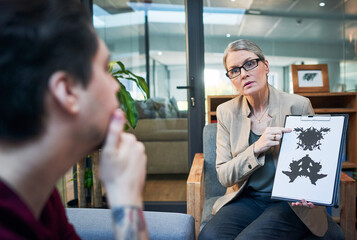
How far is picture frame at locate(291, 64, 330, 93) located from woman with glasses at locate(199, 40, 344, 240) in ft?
3.93

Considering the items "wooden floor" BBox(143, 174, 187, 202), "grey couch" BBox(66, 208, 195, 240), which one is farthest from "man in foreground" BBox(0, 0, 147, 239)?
"wooden floor" BBox(143, 174, 187, 202)

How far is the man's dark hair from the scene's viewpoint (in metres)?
0.50

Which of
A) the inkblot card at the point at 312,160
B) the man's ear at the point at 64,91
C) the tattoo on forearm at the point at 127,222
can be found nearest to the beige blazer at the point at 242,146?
the inkblot card at the point at 312,160

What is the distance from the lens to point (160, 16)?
3.09 m

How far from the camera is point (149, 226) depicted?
1.09 metres

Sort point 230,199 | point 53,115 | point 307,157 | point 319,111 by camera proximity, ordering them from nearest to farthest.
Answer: point 53,115, point 307,157, point 230,199, point 319,111

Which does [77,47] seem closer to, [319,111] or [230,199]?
[230,199]

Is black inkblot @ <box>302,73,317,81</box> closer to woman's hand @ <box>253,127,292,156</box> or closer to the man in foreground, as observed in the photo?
woman's hand @ <box>253,127,292,156</box>

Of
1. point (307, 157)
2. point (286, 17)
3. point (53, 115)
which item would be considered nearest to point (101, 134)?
point (53, 115)

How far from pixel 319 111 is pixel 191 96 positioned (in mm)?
1126

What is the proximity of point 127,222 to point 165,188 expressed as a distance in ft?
8.60

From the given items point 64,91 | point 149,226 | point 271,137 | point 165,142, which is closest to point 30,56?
point 64,91

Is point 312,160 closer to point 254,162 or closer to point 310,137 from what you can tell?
point 310,137

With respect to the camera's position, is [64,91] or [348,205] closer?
[64,91]
